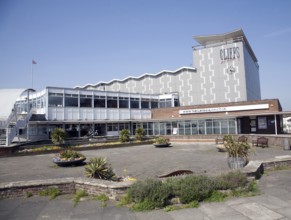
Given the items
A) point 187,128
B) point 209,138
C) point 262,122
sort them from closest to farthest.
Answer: point 209,138, point 262,122, point 187,128

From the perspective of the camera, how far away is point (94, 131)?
119 ft

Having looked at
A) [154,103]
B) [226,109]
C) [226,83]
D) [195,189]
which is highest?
[226,83]

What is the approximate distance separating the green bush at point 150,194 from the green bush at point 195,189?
39cm

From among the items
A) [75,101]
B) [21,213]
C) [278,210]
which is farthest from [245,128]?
[21,213]

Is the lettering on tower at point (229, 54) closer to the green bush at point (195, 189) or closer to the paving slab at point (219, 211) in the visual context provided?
the green bush at point (195, 189)

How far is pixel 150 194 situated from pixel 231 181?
2.69 meters

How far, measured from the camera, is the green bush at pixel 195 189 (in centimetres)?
688

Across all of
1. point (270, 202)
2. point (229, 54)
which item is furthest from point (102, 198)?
point (229, 54)

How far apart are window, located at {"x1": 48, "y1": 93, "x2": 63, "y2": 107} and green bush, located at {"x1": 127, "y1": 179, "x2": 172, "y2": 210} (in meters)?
27.6

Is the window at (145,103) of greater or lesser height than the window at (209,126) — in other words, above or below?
above

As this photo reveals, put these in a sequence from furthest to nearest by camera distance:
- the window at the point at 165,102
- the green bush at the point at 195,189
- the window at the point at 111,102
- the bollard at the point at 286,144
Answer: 1. the window at the point at 165,102
2. the window at the point at 111,102
3. the bollard at the point at 286,144
4. the green bush at the point at 195,189

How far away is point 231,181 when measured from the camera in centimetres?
768

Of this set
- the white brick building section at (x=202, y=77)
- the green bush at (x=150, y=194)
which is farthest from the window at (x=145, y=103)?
the green bush at (x=150, y=194)

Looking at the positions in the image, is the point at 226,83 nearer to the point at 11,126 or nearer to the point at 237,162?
the point at 11,126
